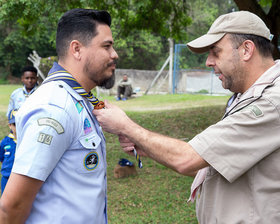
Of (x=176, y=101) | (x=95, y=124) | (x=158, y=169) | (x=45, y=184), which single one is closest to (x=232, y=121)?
(x=95, y=124)

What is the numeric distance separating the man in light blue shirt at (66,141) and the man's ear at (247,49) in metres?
0.87

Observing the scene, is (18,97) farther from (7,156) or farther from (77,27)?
(77,27)

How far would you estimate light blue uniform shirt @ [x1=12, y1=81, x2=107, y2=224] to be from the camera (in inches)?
67.9

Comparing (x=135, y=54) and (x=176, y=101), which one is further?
(x=135, y=54)

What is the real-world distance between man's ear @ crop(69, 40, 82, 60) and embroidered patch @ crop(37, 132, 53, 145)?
685 millimetres

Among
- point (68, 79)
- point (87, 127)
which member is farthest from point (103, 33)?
point (87, 127)

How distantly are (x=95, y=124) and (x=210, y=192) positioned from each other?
86 cm

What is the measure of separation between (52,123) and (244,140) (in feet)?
3.60

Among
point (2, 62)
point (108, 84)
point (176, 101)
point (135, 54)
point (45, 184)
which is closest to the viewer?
point (45, 184)

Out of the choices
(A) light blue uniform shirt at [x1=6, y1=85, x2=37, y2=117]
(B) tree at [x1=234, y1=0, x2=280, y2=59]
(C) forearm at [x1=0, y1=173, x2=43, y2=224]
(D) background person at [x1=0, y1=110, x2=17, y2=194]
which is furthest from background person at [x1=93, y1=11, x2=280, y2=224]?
(B) tree at [x1=234, y1=0, x2=280, y2=59]

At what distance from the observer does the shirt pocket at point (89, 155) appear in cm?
192

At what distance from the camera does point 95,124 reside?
85.2 inches

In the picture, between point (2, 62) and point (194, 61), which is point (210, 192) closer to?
point (194, 61)

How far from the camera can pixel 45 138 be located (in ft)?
5.67
